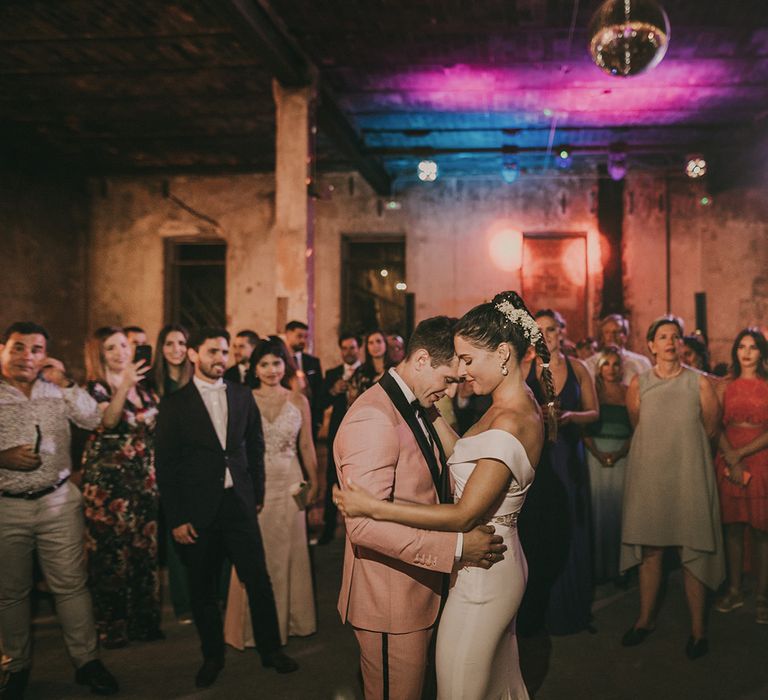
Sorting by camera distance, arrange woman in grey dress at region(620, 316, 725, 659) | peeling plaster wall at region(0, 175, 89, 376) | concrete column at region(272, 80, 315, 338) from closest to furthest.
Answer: woman in grey dress at region(620, 316, 725, 659)
concrete column at region(272, 80, 315, 338)
peeling plaster wall at region(0, 175, 89, 376)

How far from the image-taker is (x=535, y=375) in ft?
14.1

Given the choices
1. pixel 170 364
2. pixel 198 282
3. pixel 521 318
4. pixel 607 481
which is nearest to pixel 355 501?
pixel 521 318

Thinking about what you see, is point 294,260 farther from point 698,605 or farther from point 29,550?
point 698,605

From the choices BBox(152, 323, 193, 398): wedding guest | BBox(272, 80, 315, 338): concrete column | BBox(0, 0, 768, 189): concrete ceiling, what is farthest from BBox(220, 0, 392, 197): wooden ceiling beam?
BBox(152, 323, 193, 398): wedding guest

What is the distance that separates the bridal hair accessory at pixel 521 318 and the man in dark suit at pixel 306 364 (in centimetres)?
422

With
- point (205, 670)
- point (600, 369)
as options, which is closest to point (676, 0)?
point (600, 369)

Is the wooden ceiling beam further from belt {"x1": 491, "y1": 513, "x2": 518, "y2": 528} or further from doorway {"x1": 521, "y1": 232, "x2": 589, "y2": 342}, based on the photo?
belt {"x1": 491, "y1": 513, "x2": 518, "y2": 528}

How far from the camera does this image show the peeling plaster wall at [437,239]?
11461mm

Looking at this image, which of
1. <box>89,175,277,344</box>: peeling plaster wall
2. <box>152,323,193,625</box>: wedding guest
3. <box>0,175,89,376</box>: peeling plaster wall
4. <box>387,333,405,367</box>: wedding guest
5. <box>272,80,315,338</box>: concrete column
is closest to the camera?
<box>152,323,193,625</box>: wedding guest

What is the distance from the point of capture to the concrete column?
706 cm

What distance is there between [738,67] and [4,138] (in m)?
10.4

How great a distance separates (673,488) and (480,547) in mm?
2509

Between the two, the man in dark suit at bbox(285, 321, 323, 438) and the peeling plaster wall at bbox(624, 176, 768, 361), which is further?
the peeling plaster wall at bbox(624, 176, 768, 361)

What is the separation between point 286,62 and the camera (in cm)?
676
